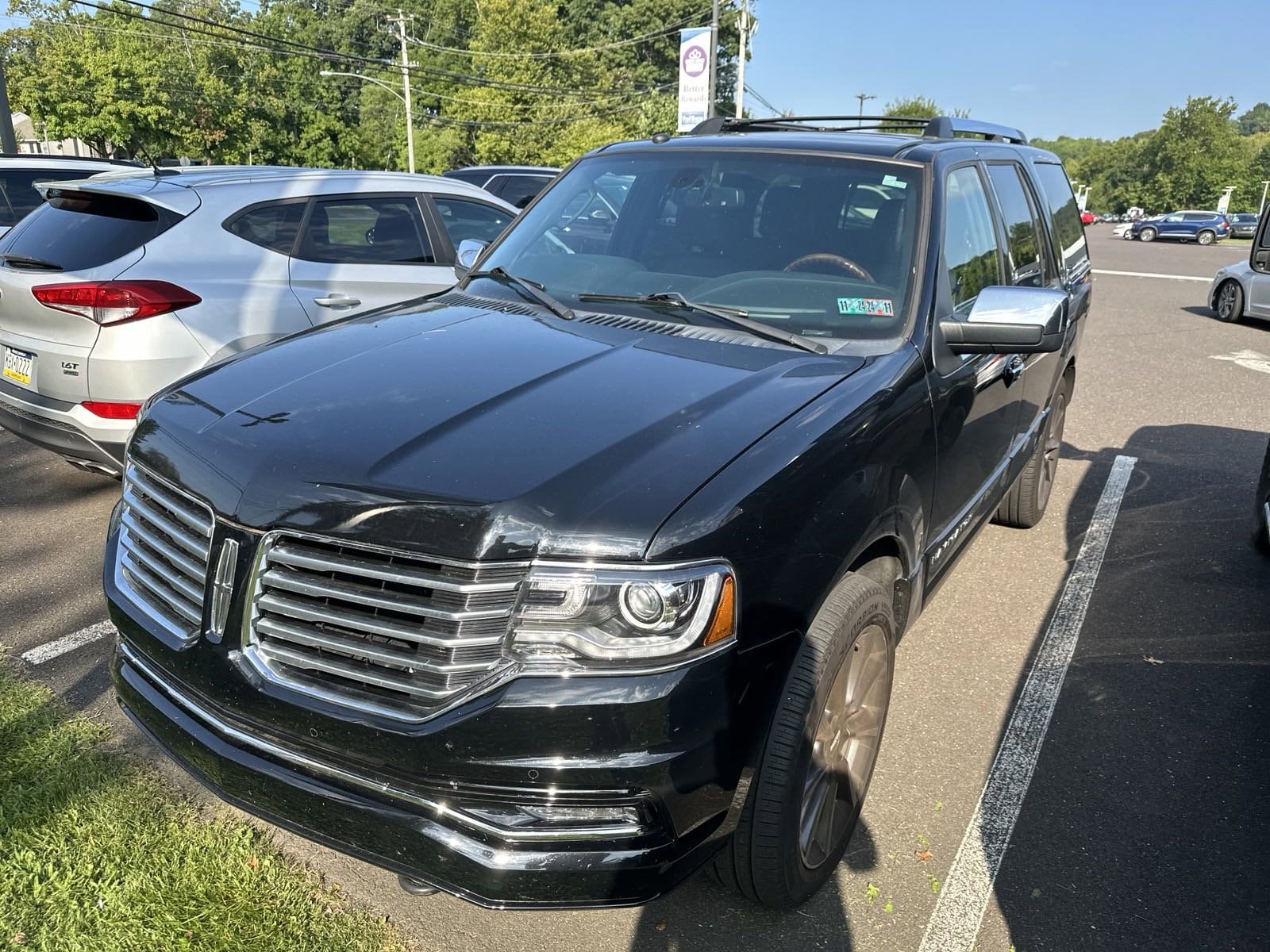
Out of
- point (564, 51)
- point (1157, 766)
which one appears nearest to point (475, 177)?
point (1157, 766)

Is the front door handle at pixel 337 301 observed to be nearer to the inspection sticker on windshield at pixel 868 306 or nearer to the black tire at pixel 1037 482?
the inspection sticker on windshield at pixel 868 306

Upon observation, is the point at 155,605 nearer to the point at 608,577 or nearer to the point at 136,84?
the point at 608,577

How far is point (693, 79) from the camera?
3388 cm

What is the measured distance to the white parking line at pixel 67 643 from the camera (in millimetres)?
3812

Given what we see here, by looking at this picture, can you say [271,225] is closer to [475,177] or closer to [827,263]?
[827,263]

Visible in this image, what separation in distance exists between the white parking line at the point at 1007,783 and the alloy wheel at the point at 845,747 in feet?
1.16

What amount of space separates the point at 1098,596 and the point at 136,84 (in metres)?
58.1

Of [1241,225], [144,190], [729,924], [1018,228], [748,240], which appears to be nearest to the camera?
[729,924]

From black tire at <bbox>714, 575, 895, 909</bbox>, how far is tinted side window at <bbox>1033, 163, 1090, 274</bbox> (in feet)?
11.0

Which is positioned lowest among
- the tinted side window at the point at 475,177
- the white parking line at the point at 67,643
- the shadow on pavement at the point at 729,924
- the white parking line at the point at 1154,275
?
the shadow on pavement at the point at 729,924

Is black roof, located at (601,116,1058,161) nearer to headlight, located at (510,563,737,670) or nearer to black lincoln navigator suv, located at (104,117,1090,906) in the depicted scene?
black lincoln navigator suv, located at (104,117,1090,906)

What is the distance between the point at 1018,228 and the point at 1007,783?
2438 mm

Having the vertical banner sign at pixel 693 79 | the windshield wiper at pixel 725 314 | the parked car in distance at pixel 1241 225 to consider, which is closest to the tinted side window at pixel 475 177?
the windshield wiper at pixel 725 314

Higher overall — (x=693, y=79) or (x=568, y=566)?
(x=693, y=79)
